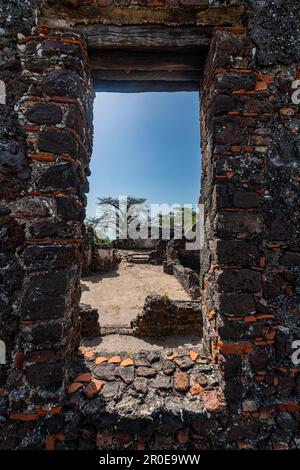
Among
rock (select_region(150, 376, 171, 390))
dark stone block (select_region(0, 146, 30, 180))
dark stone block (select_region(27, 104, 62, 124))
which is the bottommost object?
rock (select_region(150, 376, 171, 390))

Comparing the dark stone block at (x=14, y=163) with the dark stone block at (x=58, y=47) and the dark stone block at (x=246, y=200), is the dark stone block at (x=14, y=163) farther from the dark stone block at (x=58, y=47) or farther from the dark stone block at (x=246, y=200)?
the dark stone block at (x=246, y=200)

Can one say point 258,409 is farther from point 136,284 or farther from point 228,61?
point 136,284

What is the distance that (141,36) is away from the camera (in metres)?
1.83

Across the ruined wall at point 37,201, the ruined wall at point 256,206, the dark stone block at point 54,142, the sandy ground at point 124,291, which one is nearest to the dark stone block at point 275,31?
the ruined wall at point 256,206

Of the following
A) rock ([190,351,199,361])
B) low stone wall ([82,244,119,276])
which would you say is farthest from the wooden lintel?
low stone wall ([82,244,119,276])

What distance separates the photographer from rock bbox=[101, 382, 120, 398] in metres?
1.68

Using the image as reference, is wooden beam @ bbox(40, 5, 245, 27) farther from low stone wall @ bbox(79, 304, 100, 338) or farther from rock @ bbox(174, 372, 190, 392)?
low stone wall @ bbox(79, 304, 100, 338)

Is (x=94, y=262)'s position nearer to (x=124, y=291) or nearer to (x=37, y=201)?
(x=124, y=291)

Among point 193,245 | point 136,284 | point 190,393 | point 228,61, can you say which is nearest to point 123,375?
point 190,393

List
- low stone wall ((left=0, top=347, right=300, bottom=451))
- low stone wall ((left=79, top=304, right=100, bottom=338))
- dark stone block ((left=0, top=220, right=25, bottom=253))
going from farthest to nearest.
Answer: low stone wall ((left=79, top=304, right=100, bottom=338)), dark stone block ((left=0, top=220, right=25, bottom=253)), low stone wall ((left=0, top=347, right=300, bottom=451))

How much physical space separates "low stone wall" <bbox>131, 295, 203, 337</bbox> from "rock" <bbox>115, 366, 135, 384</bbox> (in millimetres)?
3666

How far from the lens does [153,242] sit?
→ 21641mm

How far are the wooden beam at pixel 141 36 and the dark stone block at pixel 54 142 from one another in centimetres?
91

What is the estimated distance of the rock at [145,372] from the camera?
1.83m
